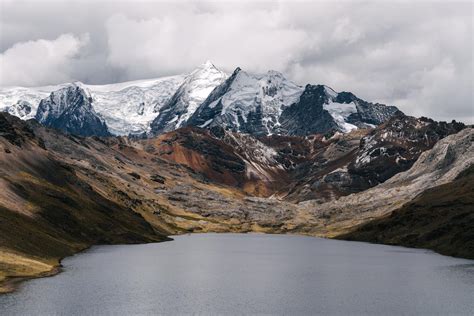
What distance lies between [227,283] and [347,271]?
150 feet

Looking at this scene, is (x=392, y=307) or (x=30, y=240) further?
(x=30, y=240)

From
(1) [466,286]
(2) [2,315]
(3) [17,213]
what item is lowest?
(2) [2,315]

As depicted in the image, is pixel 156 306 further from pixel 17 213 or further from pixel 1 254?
pixel 17 213

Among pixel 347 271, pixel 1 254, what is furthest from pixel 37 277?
pixel 347 271

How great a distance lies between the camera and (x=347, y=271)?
181875 millimetres

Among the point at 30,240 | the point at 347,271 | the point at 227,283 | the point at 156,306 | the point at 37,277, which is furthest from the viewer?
the point at 347,271

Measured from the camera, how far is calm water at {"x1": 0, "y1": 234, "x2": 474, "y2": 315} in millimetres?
115375

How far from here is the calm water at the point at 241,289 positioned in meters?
115

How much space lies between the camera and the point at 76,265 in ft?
561

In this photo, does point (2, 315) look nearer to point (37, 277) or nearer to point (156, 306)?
point (156, 306)

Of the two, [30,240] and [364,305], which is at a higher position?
[30,240]

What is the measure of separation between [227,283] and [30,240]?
190 feet

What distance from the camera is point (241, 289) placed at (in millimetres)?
142250

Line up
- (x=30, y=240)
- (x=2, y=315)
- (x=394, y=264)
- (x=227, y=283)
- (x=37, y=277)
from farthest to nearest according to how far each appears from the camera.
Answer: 1. (x=394, y=264)
2. (x=30, y=240)
3. (x=227, y=283)
4. (x=37, y=277)
5. (x=2, y=315)
